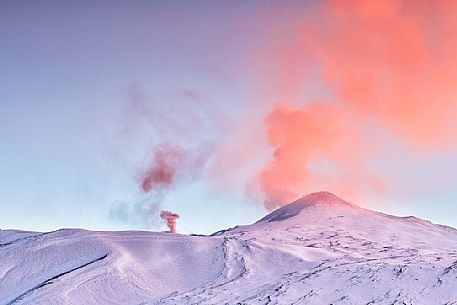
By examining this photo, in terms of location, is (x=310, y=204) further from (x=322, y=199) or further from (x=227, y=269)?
(x=227, y=269)

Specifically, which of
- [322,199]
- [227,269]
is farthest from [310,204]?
[227,269]

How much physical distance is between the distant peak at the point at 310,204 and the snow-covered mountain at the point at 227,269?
410 inches

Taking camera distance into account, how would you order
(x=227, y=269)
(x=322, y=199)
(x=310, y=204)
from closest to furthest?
1. (x=227, y=269)
2. (x=310, y=204)
3. (x=322, y=199)

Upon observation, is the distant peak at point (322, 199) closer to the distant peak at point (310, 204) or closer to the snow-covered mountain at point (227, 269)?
the distant peak at point (310, 204)

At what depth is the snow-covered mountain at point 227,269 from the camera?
27.3 meters

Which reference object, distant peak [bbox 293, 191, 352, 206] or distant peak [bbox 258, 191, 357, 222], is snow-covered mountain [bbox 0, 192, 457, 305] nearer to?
distant peak [bbox 258, 191, 357, 222]

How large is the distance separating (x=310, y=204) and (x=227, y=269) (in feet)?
79.9

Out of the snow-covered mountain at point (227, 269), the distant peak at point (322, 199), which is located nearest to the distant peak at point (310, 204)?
the distant peak at point (322, 199)

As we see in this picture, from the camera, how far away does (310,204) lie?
5462 cm

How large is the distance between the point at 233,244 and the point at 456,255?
1310cm

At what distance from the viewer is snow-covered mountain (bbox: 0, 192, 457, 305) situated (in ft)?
89.6

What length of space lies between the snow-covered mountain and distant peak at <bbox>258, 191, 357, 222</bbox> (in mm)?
10423

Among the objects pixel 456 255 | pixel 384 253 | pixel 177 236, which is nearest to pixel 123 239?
pixel 177 236

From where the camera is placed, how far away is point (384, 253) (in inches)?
1403
